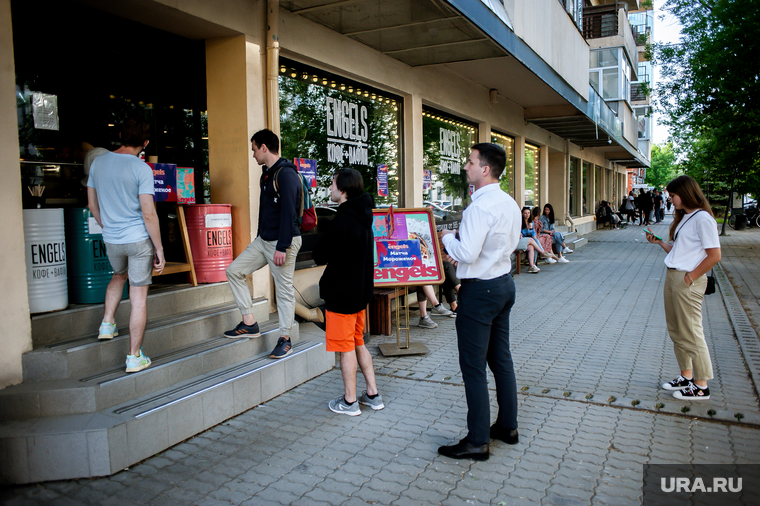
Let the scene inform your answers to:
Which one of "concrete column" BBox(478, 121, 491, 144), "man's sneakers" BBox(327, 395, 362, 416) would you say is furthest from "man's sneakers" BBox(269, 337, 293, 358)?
"concrete column" BBox(478, 121, 491, 144)

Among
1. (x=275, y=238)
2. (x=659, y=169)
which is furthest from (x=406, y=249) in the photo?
(x=659, y=169)

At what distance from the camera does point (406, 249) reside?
6051 mm

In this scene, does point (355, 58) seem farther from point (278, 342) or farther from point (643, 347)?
point (643, 347)

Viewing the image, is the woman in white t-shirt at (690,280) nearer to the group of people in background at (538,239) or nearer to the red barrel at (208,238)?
the red barrel at (208,238)

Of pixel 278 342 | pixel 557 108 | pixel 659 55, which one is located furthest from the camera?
pixel 659 55

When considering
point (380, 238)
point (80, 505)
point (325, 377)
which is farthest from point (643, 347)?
point (80, 505)

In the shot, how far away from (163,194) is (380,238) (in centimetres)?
221

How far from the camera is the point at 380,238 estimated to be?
6070mm

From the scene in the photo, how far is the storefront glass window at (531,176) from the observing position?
643 inches

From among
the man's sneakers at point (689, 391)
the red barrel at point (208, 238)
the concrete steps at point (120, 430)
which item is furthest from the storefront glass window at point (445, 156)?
the concrete steps at point (120, 430)

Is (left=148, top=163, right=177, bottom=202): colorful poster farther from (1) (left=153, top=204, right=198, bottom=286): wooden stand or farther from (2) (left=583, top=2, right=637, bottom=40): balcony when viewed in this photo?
(2) (left=583, top=2, right=637, bottom=40): balcony

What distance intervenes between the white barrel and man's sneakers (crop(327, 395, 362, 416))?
7.13 feet

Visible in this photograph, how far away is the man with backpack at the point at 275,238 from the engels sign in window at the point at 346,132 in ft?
9.34

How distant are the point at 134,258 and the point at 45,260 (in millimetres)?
831
